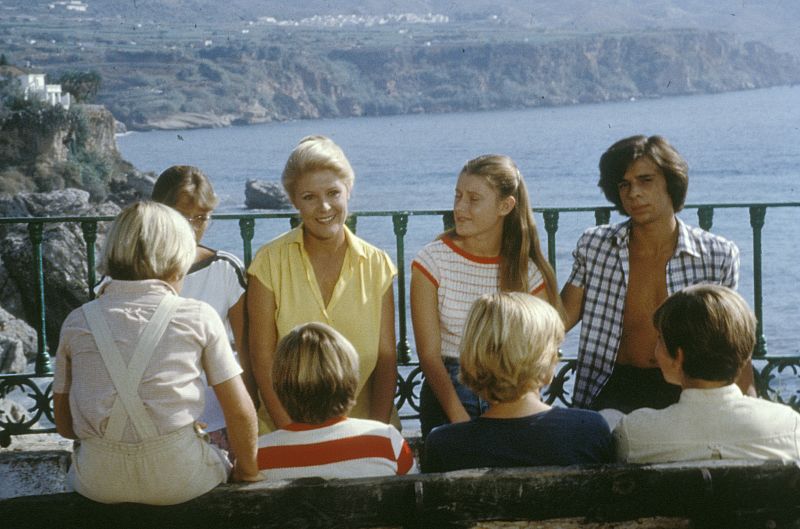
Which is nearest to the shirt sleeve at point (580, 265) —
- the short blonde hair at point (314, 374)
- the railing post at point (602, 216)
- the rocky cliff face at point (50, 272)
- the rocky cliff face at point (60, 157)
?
the railing post at point (602, 216)

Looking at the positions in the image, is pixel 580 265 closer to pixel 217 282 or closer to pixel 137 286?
pixel 217 282

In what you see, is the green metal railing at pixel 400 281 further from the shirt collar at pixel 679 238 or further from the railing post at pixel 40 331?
the shirt collar at pixel 679 238

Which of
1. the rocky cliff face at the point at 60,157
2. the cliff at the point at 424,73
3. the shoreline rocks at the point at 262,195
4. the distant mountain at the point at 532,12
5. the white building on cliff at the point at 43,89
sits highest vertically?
the distant mountain at the point at 532,12

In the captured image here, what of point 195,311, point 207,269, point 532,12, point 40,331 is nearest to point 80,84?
point 40,331

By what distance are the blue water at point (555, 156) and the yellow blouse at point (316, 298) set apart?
17711 mm

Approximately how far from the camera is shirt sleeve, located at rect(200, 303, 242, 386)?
234 centimetres

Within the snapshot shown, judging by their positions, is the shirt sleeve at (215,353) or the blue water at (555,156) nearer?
the shirt sleeve at (215,353)

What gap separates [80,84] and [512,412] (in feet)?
275

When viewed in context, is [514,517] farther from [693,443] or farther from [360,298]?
[360,298]

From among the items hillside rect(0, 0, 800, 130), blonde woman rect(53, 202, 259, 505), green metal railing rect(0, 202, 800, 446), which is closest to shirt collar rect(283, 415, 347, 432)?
blonde woman rect(53, 202, 259, 505)

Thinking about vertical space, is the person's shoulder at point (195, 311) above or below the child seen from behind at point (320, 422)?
above

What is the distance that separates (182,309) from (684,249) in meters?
1.83

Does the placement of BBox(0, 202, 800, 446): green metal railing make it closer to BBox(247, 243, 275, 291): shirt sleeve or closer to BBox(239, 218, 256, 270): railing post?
BBox(239, 218, 256, 270): railing post

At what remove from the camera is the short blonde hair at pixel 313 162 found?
332cm
